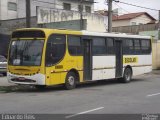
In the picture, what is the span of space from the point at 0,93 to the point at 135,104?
21.5 ft

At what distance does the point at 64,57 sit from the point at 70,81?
3.95ft

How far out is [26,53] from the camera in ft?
63.0

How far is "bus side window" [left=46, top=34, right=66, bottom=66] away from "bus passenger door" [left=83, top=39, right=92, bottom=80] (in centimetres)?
189

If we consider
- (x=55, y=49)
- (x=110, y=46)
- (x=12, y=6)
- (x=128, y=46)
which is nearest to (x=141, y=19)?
(x=12, y=6)

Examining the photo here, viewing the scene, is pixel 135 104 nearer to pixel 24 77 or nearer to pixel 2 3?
pixel 24 77

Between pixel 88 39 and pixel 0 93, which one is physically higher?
pixel 88 39

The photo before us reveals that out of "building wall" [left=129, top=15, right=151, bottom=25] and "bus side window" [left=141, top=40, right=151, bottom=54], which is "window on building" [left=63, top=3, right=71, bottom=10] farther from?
"bus side window" [left=141, top=40, right=151, bottom=54]

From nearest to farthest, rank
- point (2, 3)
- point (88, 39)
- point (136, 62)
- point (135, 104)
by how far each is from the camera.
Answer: point (135, 104)
point (88, 39)
point (136, 62)
point (2, 3)

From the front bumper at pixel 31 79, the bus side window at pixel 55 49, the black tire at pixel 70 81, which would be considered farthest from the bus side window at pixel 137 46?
the front bumper at pixel 31 79

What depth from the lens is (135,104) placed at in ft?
49.0

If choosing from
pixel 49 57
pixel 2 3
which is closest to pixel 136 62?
pixel 49 57

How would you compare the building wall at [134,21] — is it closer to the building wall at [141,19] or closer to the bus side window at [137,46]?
the building wall at [141,19]

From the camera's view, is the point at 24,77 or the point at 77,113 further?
the point at 24,77

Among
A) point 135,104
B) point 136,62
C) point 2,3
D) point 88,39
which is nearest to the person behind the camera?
point 135,104
